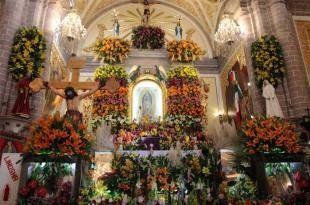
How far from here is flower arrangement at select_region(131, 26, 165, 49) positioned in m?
12.7

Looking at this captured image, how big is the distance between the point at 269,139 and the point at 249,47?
223 inches

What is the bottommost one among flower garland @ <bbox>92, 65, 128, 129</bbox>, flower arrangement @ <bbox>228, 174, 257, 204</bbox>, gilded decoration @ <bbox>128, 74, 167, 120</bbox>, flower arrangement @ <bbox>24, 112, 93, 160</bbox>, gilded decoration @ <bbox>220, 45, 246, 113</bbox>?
flower arrangement @ <bbox>228, 174, 257, 204</bbox>

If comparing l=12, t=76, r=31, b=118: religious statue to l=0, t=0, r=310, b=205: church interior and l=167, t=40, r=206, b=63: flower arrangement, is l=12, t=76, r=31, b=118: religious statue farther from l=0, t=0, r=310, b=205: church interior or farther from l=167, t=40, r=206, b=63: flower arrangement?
l=167, t=40, r=206, b=63: flower arrangement

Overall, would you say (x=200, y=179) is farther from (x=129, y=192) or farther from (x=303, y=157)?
(x=303, y=157)

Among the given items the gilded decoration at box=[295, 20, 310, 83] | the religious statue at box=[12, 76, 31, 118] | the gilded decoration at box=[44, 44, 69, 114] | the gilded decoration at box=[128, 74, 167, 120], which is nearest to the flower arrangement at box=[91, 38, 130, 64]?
the gilded decoration at box=[128, 74, 167, 120]

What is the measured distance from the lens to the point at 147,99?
12820 mm

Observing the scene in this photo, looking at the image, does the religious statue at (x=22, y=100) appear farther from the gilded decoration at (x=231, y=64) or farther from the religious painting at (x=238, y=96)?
the gilded decoration at (x=231, y=64)

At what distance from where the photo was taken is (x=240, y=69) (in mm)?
11977

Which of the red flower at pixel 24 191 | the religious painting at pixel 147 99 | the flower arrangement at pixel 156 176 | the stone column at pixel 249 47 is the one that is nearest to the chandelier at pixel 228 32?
the stone column at pixel 249 47

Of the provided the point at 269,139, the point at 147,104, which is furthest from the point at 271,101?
the point at 147,104

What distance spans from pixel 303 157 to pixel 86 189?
3.92m

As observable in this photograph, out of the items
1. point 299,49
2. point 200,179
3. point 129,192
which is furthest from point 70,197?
point 299,49

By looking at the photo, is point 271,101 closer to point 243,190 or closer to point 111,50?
point 243,190

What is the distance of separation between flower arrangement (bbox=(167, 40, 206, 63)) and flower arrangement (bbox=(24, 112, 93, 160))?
797 cm
